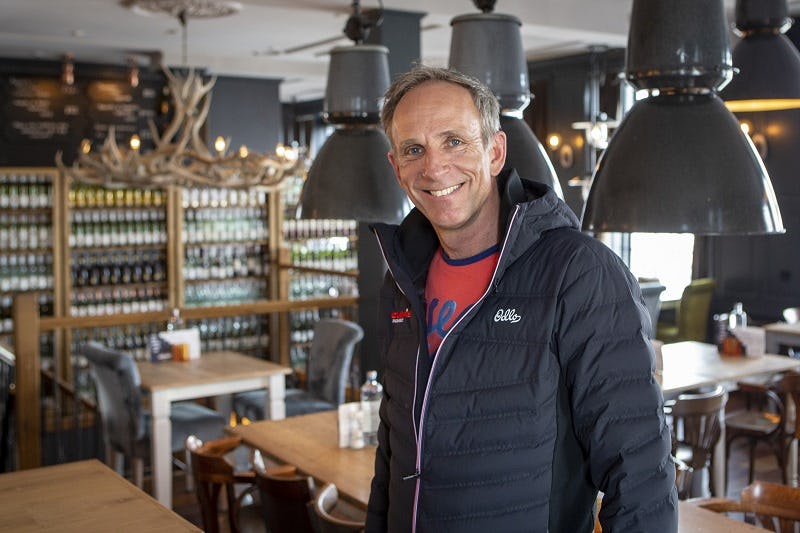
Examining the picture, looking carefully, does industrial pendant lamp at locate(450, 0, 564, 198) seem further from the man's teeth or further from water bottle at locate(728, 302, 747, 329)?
water bottle at locate(728, 302, 747, 329)

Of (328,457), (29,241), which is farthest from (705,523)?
(29,241)

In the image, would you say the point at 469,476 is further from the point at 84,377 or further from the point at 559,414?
the point at 84,377

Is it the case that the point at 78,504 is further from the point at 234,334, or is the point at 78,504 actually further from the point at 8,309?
the point at 234,334

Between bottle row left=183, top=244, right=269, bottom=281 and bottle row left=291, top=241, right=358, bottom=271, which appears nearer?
bottle row left=183, top=244, right=269, bottom=281

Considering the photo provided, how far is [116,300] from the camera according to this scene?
9.32 m

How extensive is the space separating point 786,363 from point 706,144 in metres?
4.27

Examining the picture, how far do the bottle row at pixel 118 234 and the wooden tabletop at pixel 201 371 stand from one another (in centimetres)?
343

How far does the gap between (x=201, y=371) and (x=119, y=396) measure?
0.50 m

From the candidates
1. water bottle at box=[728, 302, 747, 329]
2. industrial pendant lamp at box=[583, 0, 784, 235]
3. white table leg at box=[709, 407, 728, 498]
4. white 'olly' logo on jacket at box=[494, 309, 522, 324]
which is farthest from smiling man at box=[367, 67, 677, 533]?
water bottle at box=[728, 302, 747, 329]

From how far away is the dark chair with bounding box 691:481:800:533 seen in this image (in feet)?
9.05

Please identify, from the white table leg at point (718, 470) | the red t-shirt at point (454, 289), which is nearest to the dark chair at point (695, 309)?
the white table leg at point (718, 470)

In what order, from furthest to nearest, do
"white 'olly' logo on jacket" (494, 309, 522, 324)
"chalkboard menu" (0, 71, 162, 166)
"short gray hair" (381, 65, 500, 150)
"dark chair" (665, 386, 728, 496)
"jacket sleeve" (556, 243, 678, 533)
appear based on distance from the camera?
"chalkboard menu" (0, 71, 162, 166)
"dark chair" (665, 386, 728, 496)
"short gray hair" (381, 65, 500, 150)
"white 'olly' logo on jacket" (494, 309, 522, 324)
"jacket sleeve" (556, 243, 678, 533)

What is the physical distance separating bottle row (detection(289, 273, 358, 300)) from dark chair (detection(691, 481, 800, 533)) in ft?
25.1

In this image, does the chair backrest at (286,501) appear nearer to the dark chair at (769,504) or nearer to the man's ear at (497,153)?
the dark chair at (769,504)
